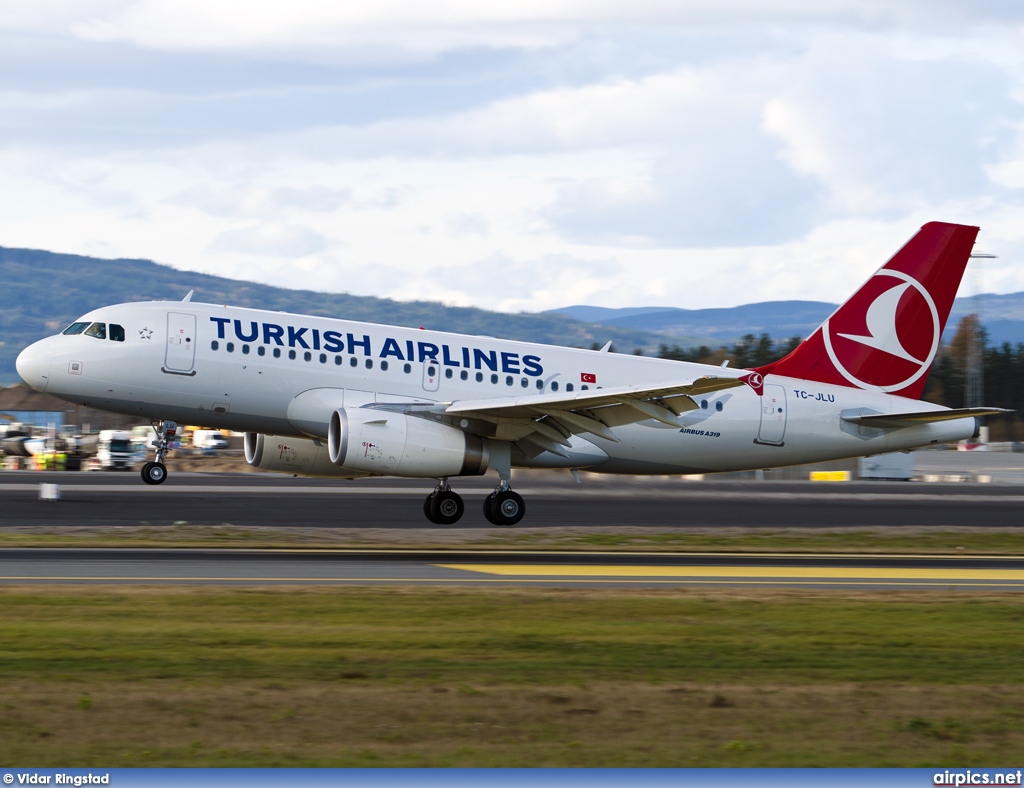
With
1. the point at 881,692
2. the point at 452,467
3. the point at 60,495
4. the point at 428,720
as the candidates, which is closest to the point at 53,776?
the point at 428,720

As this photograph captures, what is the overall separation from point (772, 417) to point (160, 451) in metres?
15.0

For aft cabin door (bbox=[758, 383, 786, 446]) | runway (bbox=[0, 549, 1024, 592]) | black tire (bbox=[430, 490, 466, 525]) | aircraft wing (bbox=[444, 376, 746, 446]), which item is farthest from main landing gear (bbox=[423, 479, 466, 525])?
aft cabin door (bbox=[758, 383, 786, 446])

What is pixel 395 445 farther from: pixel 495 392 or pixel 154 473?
pixel 154 473

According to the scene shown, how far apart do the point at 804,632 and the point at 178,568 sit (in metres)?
10.8

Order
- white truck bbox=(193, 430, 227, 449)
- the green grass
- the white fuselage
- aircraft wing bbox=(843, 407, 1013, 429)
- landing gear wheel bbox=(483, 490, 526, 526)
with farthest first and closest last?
white truck bbox=(193, 430, 227, 449)
aircraft wing bbox=(843, 407, 1013, 429)
landing gear wheel bbox=(483, 490, 526, 526)
the white fuselage
the green grass

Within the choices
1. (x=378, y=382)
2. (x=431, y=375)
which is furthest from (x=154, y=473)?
(x=431, y=375)

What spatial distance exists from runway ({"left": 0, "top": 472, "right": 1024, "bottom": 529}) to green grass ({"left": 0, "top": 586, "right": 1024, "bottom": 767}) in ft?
52.3

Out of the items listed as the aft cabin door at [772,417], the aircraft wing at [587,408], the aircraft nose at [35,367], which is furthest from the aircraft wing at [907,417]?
the aircraft nose at [35,367]

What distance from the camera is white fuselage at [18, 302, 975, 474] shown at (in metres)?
27.3

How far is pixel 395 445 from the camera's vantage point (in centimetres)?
2616

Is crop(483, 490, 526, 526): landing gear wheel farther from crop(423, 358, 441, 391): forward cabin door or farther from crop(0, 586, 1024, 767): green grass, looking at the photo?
crop(0, 586, 1024, 767): green grass

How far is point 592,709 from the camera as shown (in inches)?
437

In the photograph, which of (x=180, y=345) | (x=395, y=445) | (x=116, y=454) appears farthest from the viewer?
(x=116, y=454)

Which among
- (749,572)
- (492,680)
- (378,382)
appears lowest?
(492,680)
